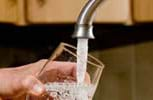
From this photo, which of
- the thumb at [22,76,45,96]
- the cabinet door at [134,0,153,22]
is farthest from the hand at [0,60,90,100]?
the cabinet door at [134,0,153,22]

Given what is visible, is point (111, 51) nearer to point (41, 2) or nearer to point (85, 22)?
point (41, 2)

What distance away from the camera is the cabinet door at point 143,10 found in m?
1.16

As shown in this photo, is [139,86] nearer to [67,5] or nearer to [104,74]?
[104,74]

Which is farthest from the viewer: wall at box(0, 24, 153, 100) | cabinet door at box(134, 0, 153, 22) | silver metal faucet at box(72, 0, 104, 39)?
wall at box(0, 24, 153, 100)

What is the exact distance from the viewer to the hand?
0.53 metres

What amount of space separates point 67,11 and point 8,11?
0.15 m

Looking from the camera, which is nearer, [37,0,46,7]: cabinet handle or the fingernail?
the fingernail

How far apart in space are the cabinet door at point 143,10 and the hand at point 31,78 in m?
0.56

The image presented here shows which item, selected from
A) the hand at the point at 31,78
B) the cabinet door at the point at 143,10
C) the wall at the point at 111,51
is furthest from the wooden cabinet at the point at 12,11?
the hand at the point at 31,78

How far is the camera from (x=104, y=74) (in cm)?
145

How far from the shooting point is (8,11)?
1249 millimetres

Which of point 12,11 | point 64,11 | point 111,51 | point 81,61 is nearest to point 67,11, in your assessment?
point 64,11

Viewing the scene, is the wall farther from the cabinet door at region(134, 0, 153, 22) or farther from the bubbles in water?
the bubbles in water

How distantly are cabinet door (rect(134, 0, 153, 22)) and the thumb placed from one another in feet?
2.20
